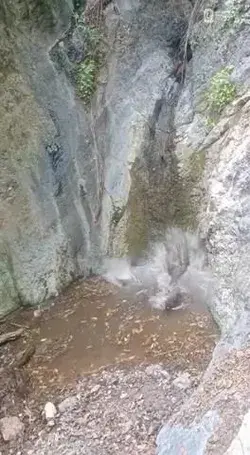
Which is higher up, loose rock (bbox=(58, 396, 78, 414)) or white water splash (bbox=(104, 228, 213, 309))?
white water splash (bbox=(104, 228, 213, 309))

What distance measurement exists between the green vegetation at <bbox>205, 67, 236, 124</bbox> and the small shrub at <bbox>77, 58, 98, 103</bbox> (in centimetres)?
153

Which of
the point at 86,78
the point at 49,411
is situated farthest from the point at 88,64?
the point at 49,411

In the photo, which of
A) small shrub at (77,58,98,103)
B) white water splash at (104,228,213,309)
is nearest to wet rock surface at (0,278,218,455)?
white water splash at (104,228,213,309)

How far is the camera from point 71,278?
6.60 metres

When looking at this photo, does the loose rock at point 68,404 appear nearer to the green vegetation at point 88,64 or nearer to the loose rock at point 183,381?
the loose rock at point 183,381

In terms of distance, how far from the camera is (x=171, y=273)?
6.33 m

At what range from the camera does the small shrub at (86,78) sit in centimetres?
679

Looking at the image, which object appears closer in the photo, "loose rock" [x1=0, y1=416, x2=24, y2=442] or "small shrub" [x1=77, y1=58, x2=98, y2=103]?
"loose rock" [x1=0, y1=416, x2=24, y2=442]

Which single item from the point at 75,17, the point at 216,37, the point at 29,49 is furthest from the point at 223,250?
the point at 75,17

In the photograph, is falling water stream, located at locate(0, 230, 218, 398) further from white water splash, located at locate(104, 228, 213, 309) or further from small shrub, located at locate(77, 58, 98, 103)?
small shrub, located at locate(77, 58, 98, 103)

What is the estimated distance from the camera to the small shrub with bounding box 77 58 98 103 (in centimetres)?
679

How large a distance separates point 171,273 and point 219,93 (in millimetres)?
2081

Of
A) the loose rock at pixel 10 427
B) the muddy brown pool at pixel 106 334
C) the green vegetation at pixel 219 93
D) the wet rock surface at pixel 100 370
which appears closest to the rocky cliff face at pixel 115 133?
the green vegetation at pixel 219 93

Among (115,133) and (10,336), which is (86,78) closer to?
(115,133)
